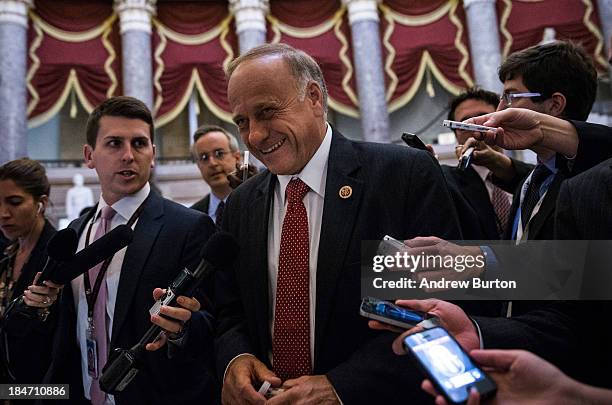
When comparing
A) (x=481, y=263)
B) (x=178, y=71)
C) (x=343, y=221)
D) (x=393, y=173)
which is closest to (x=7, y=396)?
(x=343, y=221)

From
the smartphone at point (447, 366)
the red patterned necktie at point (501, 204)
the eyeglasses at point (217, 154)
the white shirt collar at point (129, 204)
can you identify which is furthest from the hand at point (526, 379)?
the eyeglasses at point (217, 154)

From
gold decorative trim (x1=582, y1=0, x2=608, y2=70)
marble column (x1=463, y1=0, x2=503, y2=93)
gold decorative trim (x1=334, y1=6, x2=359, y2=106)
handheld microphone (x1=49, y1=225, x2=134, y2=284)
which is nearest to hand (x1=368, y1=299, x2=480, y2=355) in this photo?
handheld microphone (x1=49, y1=225, x2=134, y2=284)

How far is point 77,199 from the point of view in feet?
26.3

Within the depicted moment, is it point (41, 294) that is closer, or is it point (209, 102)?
point (41, 294)

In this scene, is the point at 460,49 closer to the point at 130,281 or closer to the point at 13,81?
the point at 13,81

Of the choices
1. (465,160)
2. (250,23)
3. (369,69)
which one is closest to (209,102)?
(250,23)

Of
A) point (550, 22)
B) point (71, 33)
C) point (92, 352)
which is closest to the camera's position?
point (92, 352)

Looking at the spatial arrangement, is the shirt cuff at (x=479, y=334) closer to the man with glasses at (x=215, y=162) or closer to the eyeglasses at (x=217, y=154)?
the man with glasses at (x=215, y=162)

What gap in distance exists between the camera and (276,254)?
147 centimetres

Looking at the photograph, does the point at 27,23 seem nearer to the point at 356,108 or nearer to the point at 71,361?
the point at 356,108

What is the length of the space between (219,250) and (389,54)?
28.2ft

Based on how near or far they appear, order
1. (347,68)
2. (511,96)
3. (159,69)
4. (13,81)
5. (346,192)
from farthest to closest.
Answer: (347,68)
(159,69)
(13,81)
(511,96)
(346,192)

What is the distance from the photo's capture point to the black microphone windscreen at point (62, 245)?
4.55 feet

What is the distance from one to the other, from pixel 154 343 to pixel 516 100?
4.57 feet
